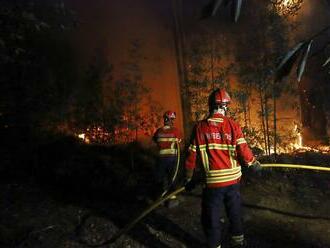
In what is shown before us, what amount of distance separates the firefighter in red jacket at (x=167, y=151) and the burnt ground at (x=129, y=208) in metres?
0.50

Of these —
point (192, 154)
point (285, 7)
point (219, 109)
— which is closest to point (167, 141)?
point (192, 154)

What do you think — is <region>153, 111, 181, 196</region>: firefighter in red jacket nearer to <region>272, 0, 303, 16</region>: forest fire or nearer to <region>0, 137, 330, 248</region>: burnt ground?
<region>0, 137, 330, 248</region>: burnt ground

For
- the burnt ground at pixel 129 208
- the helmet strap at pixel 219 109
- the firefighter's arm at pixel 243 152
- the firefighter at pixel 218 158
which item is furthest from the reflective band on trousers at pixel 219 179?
the burnt ground at pixel 129 208

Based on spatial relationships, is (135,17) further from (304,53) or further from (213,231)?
(304,53)

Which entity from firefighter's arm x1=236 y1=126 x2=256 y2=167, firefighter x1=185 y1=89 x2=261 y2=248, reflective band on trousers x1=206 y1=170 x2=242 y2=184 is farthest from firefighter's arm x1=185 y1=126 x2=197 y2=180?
firefighter's arm x1=236 y1=126 x2=256 y2=167

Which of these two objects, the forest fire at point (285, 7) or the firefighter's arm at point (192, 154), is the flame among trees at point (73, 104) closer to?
the forest fire at point (285, 7)

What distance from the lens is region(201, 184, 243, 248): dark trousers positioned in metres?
4.46

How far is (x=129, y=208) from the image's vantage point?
7.00 metres

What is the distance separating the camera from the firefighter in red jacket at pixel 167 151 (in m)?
7.31

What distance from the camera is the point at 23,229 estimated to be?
6.02 meters

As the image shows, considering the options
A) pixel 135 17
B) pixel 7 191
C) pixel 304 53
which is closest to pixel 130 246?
pixel 304 53

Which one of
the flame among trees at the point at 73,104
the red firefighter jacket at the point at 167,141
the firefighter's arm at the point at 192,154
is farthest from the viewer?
the flame among trees at the point at 73,104

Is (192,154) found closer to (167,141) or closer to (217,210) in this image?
(217,210)

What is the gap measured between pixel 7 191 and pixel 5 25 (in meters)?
4.79
